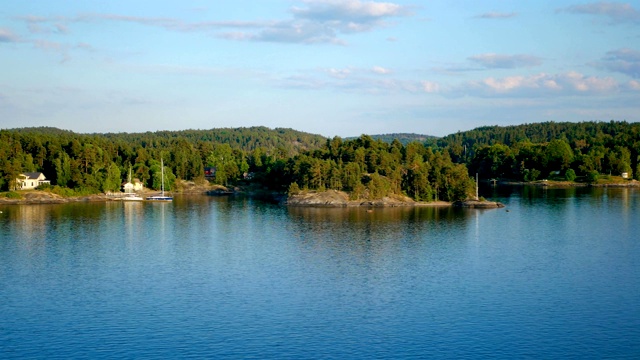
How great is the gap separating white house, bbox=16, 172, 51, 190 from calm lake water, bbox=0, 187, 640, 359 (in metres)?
35.5

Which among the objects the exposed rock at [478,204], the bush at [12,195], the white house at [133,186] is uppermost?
the white house at [133,186]

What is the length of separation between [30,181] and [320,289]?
89329mm

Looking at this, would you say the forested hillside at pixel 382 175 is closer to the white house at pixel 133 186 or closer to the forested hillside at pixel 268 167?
the forested hillside at pixel 268 167

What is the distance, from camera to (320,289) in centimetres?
4538

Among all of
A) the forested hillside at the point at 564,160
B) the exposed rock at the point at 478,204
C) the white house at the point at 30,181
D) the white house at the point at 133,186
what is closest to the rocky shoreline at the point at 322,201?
the exposed rock at the point at 478,204

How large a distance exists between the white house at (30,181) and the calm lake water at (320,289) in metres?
35.5

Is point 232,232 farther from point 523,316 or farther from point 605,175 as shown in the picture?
point 605,175

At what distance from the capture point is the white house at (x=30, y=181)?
380ft

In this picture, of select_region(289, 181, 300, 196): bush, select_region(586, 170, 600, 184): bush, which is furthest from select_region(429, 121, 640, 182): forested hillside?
select_region(289, 181, 300, 196): bush

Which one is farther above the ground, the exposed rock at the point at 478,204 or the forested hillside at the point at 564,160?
A: the forested hillside at the point at 564,160

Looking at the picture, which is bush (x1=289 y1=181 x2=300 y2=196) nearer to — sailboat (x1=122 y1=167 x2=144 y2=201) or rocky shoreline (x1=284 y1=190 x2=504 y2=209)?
rocky shoreline (x1=284 y1=190 x2=504 y2=209)

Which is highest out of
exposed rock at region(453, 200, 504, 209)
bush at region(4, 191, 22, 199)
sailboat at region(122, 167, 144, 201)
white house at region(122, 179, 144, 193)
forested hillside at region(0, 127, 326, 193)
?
forested hillside at region(0, 127, 326, 193)

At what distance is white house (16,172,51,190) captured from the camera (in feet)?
380

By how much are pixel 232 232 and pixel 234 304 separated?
33704 mm
